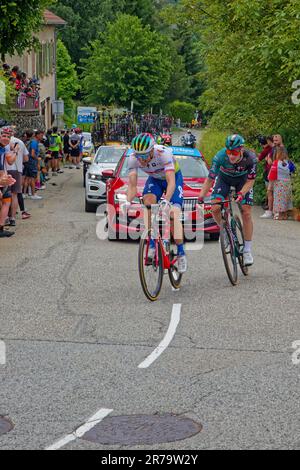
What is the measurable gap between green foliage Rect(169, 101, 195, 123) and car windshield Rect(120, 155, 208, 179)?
334 feet

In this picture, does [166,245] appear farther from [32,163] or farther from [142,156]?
[32,163]

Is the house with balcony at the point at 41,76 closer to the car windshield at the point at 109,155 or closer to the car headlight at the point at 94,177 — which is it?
the car windshield at the point at 109,155

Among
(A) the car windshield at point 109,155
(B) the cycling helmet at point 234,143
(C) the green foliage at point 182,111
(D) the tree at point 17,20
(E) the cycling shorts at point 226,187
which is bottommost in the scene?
(C) the green foliage at point 182,111

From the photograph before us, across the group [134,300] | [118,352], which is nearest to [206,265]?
[134,300]

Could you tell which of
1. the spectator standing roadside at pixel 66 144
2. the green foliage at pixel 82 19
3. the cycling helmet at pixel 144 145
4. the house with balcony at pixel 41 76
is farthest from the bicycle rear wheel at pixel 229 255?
the green foliage at pixel 82 19

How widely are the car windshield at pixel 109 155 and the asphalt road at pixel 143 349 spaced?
10.00 metres

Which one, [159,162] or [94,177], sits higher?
[159,162]

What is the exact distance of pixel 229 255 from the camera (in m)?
12.8

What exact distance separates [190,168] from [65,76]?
71.1 metres

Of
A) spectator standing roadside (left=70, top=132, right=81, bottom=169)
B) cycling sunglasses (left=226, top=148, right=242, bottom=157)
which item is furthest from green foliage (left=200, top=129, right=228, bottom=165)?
cycling sunglasses (left=226, top=148, right=242, bottom=157)

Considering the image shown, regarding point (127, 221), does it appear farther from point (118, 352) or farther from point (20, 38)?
point (20, 38)

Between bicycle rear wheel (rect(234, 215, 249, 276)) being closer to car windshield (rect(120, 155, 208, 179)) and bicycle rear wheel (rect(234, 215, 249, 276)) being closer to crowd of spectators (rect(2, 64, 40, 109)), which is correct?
car windshield (rect(120, 155, 208, 179))

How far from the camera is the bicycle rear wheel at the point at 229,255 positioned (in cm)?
1245

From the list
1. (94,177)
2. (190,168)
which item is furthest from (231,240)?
(94,177)
